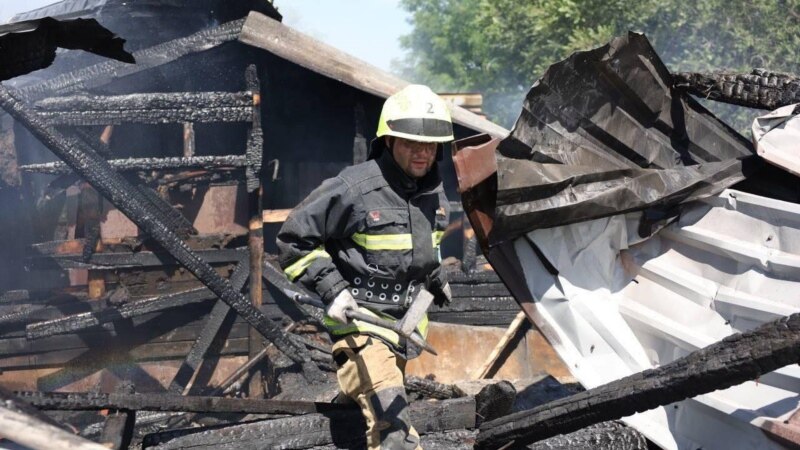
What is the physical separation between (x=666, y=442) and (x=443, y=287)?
145 centimetres

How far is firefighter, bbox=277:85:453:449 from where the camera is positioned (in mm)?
3941

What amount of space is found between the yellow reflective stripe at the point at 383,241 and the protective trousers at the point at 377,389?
0.47 m

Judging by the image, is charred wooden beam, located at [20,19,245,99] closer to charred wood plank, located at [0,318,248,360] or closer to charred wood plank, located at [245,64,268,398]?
charred wood plank, located at [245,64,268,398]

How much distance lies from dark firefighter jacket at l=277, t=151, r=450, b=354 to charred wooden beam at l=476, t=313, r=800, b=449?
826 millimetres

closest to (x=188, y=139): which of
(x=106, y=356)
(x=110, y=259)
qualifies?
(x=110, y=259)

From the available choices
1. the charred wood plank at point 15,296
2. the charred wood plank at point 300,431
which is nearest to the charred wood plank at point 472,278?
the charred wood plank at point 300,431

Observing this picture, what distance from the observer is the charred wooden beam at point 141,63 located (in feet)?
23.7

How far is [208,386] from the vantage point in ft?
26.3

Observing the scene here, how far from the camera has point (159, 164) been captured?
7.43m

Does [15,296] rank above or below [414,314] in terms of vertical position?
below

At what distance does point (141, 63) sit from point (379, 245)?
14.0ft

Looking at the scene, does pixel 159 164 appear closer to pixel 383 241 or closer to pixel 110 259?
pixel 110 259

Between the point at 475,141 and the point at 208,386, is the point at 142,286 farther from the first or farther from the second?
the point at 475,141

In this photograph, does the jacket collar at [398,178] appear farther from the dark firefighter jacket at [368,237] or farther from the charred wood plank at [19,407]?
the charred wood plank at [19,407]
